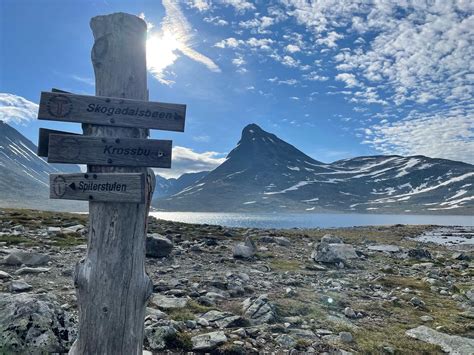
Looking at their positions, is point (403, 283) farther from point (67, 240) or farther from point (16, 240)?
point (16, 240)

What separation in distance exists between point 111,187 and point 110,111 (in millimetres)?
1237

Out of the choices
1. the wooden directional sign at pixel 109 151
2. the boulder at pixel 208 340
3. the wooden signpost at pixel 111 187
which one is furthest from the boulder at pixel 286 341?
the wooden directional sign at pixel 109 151

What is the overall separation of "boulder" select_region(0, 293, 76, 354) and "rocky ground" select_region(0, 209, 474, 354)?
0.02 m

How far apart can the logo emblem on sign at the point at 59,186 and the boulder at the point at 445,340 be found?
10.6 m

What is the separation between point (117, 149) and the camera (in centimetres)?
556

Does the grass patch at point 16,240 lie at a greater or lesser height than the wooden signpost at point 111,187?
lesser

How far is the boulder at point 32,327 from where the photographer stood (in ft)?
21.9

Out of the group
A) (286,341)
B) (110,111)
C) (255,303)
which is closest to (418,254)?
(255,303)

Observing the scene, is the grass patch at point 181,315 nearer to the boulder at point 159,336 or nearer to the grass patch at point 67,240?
the boulder at point 159,336

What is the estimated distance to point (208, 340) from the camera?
29.2ft

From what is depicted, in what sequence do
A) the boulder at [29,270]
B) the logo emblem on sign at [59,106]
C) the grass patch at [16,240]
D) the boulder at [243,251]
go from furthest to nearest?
the boulder at [243,251]
the grass patch at [16,240]
the boulder at [29,270]
the logo emblem on sign at [59,106]

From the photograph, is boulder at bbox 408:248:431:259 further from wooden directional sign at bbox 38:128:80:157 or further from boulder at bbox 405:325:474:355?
wooden directional sign at bbox 38:128:80:157

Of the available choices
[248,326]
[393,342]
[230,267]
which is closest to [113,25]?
[248,326]

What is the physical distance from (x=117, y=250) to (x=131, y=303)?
880mm
